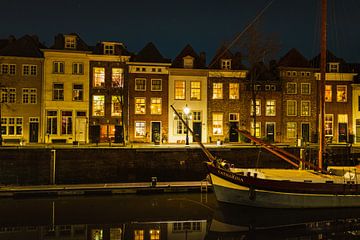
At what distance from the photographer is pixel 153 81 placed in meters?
41.2

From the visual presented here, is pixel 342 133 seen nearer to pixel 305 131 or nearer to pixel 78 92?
pixel 305 131

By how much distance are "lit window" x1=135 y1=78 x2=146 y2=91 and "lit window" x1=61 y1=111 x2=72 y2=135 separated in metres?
6.94

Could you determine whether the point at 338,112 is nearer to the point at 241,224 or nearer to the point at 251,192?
the point at 251,192

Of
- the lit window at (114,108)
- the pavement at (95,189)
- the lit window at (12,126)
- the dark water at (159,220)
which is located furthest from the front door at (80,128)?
the dark water at (159,220)

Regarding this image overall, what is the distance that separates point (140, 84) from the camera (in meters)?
41.1

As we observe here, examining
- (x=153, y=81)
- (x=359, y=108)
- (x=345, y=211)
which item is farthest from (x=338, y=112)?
(x=345, y=211)

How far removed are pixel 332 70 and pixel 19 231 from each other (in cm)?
3686

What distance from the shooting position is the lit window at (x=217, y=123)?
139 feet

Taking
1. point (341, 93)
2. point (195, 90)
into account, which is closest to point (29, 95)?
point (195, 90)

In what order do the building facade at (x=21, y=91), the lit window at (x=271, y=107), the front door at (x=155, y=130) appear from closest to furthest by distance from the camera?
the building facade at (x=21, y=91) → the front door at (x=155, y=130) → the lit window at (x=271, y=107)

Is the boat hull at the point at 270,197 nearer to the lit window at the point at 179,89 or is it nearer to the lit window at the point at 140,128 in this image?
the lit window at the point at 140,128

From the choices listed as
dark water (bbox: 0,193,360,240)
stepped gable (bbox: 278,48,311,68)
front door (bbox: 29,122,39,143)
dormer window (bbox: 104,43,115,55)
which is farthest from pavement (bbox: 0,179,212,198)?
stepped gable (bbox: 278,48,311,68)

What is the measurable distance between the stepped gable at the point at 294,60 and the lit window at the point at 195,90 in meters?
9.48

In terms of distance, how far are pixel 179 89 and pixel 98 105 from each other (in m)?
8.03
